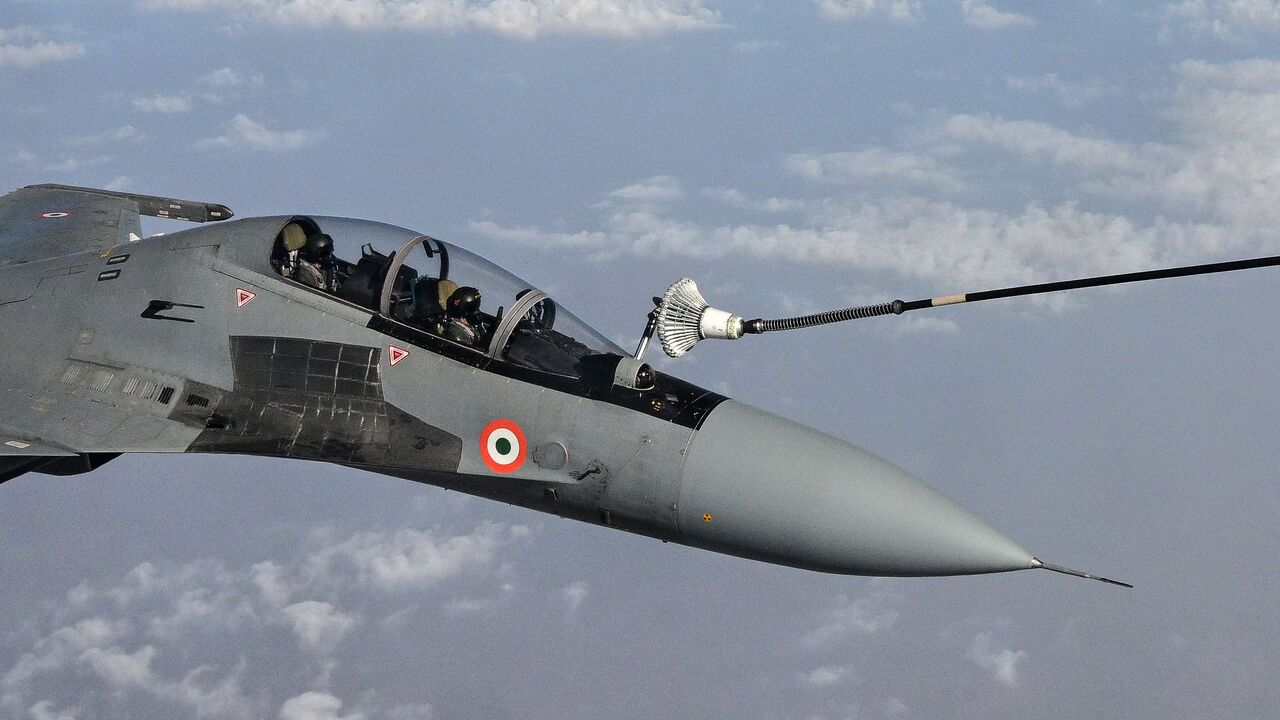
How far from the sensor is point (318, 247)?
42.6 ft

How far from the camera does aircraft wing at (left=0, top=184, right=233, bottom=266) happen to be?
18578 mm

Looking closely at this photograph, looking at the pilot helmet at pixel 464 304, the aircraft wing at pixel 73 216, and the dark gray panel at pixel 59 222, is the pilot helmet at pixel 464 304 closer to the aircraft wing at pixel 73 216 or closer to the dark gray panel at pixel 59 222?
the dark gray panel at pixel 59 222

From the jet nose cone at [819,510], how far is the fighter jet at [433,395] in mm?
17

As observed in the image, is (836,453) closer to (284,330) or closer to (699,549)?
(699,549)

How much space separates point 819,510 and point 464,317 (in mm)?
4018

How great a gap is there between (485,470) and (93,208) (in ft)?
40.4

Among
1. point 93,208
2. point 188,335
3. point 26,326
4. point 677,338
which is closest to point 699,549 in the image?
point 677,338

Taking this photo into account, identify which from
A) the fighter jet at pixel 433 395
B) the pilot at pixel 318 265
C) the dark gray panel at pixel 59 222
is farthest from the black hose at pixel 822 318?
the dark gray panel at pixel 59 222

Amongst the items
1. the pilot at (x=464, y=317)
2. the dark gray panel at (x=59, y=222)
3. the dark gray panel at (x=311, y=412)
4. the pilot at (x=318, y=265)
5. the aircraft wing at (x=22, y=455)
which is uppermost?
the dark gray panel at (x=59, y=222)

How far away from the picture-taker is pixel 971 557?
407 inches

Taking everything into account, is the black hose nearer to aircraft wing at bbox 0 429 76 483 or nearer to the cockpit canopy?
the cockpit canopy

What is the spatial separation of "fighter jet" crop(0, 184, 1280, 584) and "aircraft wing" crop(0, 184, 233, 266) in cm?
419

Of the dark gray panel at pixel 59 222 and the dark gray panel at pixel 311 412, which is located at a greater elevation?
the dark gray panel at pixel 59 222

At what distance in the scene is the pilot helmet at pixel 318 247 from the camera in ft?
42.6
